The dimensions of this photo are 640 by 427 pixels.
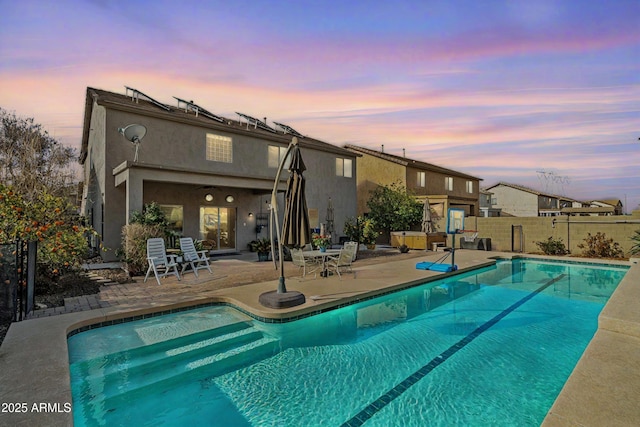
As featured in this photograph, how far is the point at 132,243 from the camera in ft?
32.5

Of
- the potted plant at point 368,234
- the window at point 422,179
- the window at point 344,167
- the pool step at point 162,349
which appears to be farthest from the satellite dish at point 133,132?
the window at point 422,179

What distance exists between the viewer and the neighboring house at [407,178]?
23.6 metres

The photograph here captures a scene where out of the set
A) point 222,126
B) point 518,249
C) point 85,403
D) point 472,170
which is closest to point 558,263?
point 518,249

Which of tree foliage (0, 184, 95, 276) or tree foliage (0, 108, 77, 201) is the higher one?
tree foliage (0, 108, 77, 201)

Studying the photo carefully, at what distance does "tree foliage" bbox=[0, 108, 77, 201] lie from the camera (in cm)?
1759

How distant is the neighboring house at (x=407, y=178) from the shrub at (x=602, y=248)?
783 cm

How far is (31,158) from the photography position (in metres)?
18.4

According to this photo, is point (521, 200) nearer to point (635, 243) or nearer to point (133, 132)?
point (635, 243)

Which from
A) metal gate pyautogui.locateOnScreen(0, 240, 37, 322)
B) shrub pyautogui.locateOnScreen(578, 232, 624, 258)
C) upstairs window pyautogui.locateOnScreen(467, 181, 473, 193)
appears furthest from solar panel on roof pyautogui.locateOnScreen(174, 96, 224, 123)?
upstairs window pyautogui.locateOnScreen(467, 181, 473, 193)

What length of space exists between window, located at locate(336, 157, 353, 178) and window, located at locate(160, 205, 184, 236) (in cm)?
924

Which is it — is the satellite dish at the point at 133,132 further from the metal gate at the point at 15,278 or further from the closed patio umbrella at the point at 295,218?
the closed patio umbrella at the point at 295,218

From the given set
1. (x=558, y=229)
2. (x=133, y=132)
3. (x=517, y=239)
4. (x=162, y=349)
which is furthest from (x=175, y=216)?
(x=558, y=229)

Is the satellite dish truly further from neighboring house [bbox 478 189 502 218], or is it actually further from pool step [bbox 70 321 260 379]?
neighboring house [bbox 478 189 502 218]

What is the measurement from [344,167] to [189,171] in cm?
1109
